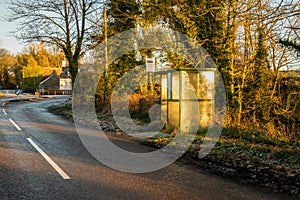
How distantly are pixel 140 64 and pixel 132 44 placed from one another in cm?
158

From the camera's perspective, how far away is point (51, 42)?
2411cm

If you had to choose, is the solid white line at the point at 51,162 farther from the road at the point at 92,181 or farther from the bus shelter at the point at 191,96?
the bus shelter at the point at 191,96

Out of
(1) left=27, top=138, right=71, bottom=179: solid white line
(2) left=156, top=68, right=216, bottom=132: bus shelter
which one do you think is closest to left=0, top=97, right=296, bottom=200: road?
(1) left=27, top=138, right=71, bottom=179: solid white line

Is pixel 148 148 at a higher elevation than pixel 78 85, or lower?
lower

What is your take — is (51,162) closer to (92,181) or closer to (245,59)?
(92,181)

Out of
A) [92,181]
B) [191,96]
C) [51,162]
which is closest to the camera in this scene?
[92,181]

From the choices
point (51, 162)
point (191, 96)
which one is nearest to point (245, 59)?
point (191, 96)

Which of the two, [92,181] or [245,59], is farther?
[245,59]

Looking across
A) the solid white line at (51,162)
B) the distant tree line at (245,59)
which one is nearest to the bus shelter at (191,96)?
the distant tree line at (245,59)

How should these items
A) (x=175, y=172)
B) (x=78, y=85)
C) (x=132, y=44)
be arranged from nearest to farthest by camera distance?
(x=175, y=172), (x=132, y=44), (x=78, y=85)

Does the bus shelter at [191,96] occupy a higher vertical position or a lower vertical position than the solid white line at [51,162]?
higher

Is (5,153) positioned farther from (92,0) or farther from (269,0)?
(92,0)

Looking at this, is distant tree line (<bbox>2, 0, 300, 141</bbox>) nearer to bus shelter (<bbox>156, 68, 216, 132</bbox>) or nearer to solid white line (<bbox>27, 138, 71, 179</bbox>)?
bus shelter (<bbox>156, 68, 216, 132</bbox>)

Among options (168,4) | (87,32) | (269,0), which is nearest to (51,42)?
(87,32)
